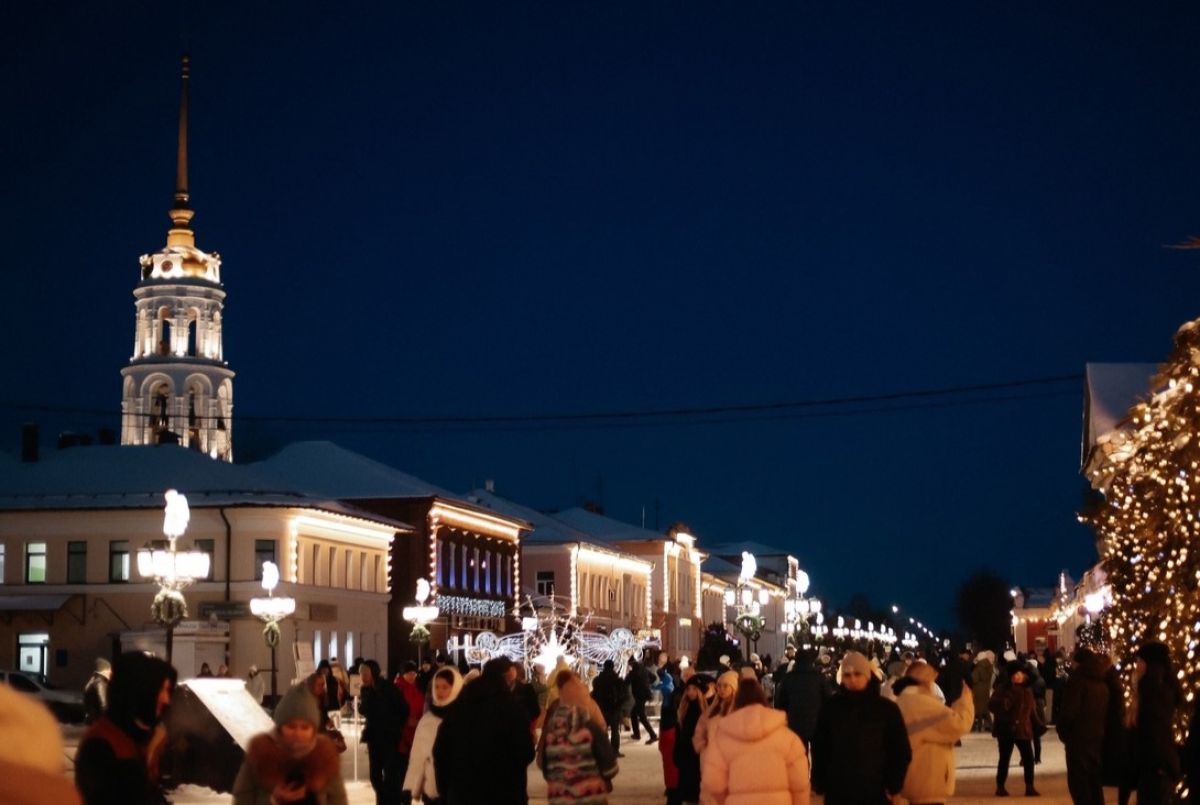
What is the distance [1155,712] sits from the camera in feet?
43.9

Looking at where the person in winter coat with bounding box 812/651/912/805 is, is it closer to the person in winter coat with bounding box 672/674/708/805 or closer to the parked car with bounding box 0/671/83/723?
the person in winter coat with bounding box 672/674/708/805

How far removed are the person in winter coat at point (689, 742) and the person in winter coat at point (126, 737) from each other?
10.8 meters

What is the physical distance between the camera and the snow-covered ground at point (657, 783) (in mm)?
21328

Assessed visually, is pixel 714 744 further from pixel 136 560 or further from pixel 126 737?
pixel 136 560

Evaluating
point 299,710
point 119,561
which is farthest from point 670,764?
point 119,561

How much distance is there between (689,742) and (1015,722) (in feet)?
15.4

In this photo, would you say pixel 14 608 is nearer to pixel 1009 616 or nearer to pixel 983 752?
pixel 983 752

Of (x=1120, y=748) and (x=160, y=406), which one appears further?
(x=160, y=406)

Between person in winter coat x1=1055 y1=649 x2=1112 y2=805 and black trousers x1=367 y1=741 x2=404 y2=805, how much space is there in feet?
20.3

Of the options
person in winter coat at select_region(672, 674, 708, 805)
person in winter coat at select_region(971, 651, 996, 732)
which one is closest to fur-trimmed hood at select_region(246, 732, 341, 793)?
person in winter coat at select_region(672, 674, 708, 805)

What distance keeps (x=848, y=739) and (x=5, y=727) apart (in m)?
8.82

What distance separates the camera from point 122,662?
722 cm

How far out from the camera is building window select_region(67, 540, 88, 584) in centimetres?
5997

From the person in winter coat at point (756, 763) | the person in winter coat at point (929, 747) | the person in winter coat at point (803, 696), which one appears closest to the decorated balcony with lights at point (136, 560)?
the person in winter coat at point (803, 696)
